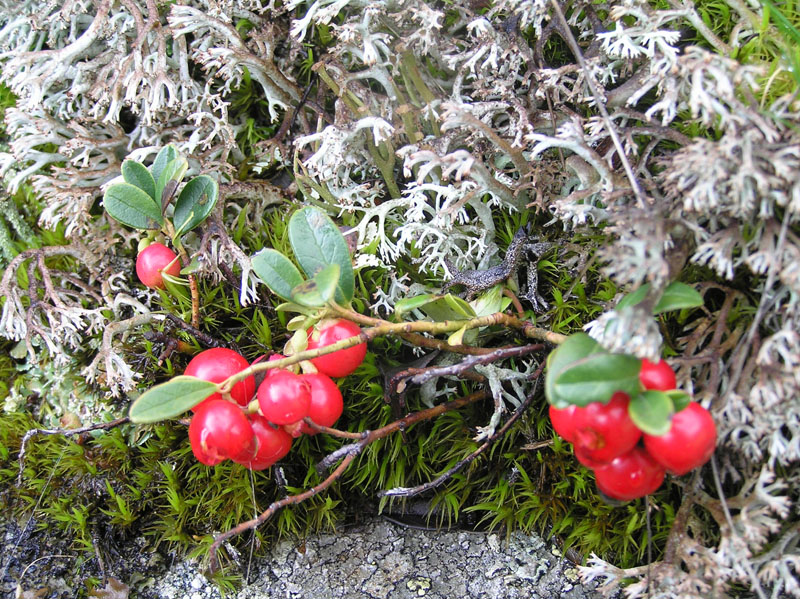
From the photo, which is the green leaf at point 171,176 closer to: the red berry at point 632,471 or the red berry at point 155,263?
the red berry at point 155,263

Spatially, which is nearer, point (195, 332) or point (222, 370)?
point (222, 370)

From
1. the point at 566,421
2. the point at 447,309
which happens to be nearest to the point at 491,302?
the point at 447,309

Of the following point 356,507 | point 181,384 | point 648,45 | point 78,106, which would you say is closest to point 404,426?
point 356,507

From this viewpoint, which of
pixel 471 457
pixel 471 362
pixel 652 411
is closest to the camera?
pixel 652 411

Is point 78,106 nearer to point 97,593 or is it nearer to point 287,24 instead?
point 287,24

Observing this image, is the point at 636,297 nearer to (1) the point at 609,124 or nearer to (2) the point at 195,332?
(1) the point at 609,124

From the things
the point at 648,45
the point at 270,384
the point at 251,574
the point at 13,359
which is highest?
the point at 648,45

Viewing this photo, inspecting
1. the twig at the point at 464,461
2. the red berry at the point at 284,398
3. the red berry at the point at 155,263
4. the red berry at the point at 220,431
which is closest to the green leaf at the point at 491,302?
the twig at the point at 464,461

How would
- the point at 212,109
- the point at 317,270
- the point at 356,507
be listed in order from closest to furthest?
the point at 317,270 → the point at 356,507 → the point at 212,109

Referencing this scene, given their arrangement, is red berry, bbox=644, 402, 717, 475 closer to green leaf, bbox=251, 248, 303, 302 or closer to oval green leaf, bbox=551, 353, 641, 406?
oval green leaf, bbox=551, 353, 641, 406
